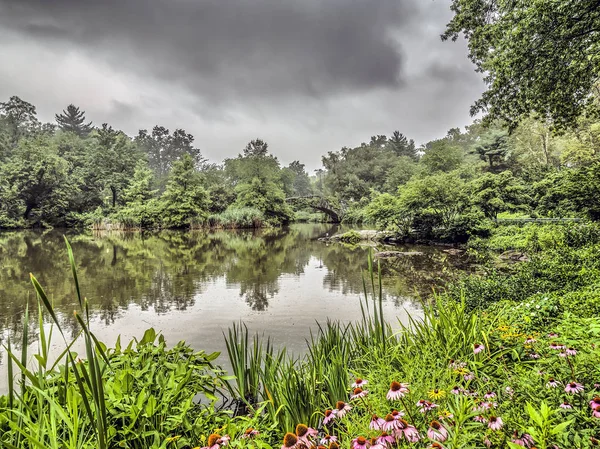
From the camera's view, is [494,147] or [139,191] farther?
[139,191]

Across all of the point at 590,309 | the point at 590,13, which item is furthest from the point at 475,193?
the point at 590,309

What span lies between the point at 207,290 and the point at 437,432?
5652 millimetres

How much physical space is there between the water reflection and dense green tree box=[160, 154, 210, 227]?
12.2 metres

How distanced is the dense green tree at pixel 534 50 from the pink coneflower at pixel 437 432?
6564mm

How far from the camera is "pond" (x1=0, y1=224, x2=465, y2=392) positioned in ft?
13.8

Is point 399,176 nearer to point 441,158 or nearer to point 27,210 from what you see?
point 441,158

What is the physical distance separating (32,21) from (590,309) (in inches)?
683

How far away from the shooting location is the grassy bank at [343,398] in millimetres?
1077

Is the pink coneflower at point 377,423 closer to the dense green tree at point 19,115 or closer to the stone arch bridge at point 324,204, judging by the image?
the stone arch bridge at point 324,204

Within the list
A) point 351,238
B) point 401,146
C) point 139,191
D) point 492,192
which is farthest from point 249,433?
point 401,146

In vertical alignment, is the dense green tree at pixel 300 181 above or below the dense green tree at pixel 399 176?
above

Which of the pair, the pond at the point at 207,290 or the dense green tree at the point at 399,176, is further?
the dense green tree at the point at 399,176

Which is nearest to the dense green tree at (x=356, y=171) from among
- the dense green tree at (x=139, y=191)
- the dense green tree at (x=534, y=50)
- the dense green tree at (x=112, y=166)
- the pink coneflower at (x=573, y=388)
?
the dense green tree at (x=139, y=191)

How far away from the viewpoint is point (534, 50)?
5.95m
